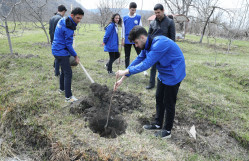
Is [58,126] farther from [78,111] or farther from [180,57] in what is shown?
[180,57]

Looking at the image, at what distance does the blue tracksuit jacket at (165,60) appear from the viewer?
6.66 ft

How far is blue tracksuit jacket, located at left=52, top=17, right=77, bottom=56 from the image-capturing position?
2.93 m

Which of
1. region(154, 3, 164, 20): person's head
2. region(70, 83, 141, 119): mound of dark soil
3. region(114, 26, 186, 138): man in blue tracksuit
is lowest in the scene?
region(70, 83, 141, 119): mound of dark soil

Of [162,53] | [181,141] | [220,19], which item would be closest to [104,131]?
[181,141]

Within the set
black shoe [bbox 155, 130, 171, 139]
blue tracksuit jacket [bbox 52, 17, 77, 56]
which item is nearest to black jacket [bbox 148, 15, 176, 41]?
blue tracksuit jacket [bbox 52, 17, 77, 56]

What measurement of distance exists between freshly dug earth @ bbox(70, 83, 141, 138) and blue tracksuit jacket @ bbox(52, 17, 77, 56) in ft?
3.49

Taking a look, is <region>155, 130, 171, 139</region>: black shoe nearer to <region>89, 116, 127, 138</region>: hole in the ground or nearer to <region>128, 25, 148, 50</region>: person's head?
<region>89, 116, 127, 138</region>: hole in the ground

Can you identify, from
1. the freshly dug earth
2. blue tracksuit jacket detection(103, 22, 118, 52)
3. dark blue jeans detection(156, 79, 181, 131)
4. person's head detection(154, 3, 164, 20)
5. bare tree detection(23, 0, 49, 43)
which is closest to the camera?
dark blue jeans detection(156, 79, 181, 131)

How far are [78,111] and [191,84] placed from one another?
3436mm

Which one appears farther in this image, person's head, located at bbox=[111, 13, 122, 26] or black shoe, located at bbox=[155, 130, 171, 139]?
person's head, located at bbox=[111, 13, 122, 26]

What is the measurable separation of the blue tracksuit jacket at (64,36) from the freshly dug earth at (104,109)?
1063mm

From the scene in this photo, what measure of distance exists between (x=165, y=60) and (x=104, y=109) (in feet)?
5.63

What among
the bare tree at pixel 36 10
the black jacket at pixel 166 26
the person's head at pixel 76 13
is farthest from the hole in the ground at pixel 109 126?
the bare tree at pixel 36 10

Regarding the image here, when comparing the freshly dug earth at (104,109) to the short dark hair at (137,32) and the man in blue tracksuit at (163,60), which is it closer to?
the man in blue tracksuit at (163,60)
